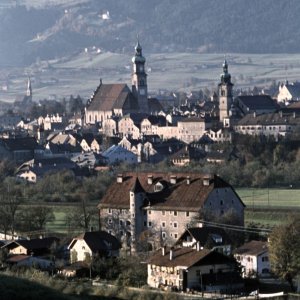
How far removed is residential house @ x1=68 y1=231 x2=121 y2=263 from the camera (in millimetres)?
32250

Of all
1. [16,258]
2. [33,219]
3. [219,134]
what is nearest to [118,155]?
[219,134]

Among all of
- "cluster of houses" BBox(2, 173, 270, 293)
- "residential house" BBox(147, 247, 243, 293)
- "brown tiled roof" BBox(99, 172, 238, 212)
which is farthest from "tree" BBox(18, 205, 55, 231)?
"residential house" BBox(147, 247, 243, 293)

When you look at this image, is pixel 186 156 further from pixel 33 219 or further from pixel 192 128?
pixel 33 219

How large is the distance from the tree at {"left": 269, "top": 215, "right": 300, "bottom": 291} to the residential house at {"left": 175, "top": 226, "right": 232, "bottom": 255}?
2150mm

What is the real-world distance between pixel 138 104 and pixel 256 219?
177 ft

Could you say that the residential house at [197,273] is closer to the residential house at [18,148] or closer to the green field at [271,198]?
the green field at [271,198]

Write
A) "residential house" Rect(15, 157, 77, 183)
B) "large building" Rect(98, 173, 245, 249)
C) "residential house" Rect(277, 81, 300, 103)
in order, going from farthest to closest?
"residential house" Rect(277, 81, 300, 103)
"residential house" Rect(15, 157, 77, 183)
"large building" Rect(98, 173, 245, 249)

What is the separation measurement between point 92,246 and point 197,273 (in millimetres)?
4075

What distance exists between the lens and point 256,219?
3997 cm

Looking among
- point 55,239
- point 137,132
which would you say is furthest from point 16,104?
point 55,239

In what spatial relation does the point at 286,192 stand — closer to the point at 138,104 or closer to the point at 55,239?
the point at 55,239

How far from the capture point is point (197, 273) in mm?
29000

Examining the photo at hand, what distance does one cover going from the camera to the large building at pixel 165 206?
34938mm

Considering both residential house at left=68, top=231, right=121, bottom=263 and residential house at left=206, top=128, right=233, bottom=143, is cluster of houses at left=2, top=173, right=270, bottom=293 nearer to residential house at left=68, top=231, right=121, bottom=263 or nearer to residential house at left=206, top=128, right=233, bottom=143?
residential house at left=68, top=231, right=121, bottom=263
